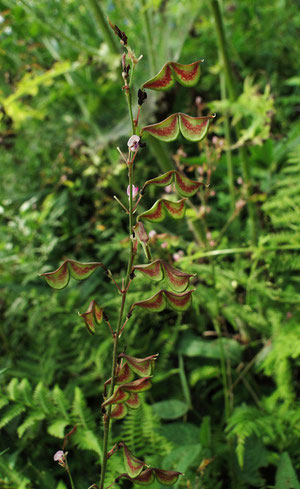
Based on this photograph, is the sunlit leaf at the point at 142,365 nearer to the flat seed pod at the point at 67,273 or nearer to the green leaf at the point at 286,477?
the flat seed pod at the point at 67,273

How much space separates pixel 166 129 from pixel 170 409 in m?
1.04

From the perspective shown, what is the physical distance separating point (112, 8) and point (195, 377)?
2774mm

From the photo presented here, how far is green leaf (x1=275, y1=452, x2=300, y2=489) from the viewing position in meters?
0.96

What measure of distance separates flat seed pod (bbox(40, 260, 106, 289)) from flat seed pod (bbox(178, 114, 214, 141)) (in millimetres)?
262

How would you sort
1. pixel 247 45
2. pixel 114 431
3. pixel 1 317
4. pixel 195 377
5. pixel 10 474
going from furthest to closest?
pixel 247 45 → pixel 1 317 → pixel 195 377 → pixel 114 431 → pixel 10 474

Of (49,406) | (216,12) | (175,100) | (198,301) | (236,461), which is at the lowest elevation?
(236,461)

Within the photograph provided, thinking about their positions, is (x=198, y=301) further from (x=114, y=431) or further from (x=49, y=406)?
(x=49, y=406)

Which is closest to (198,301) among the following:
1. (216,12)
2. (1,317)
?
(1,317)

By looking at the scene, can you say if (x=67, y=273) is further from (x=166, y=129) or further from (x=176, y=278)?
(x=166, y=129)

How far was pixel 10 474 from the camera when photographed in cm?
107

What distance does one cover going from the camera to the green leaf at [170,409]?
130 cm

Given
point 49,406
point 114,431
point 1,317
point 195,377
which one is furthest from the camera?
point 1,317

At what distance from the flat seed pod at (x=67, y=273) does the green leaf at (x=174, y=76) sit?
0.31 m

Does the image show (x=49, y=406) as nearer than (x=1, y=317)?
Yes
